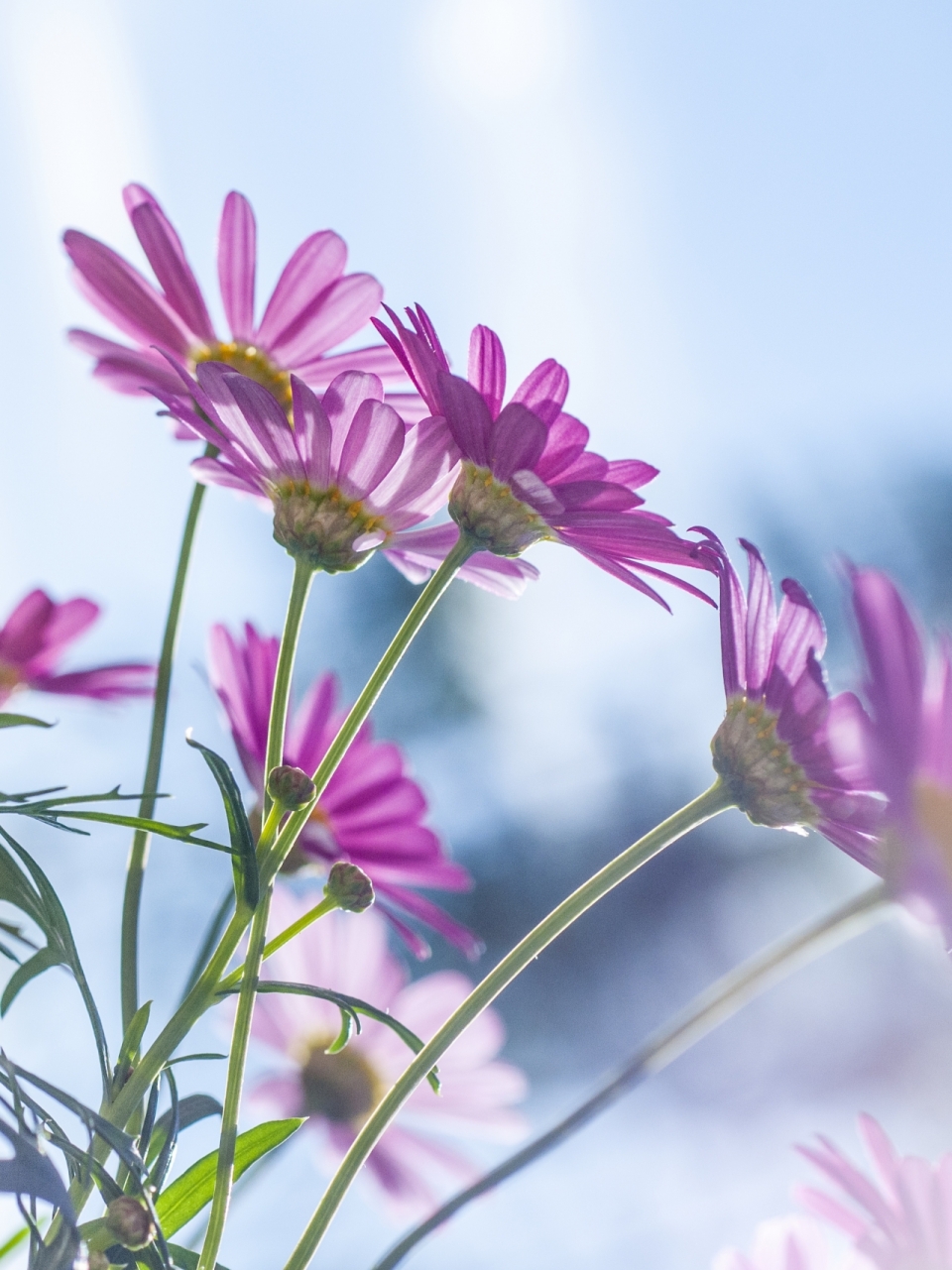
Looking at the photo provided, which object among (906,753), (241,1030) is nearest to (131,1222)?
(241,1030)

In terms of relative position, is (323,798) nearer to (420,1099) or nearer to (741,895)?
(420,1099)

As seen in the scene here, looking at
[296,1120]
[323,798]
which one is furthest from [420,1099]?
[296,1120]

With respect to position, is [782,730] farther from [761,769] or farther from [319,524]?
[319,524]

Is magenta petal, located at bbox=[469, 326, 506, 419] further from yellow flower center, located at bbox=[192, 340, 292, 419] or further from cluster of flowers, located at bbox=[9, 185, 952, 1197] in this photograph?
yellow flower center, located at bbox=[192, 340, 292, 419]

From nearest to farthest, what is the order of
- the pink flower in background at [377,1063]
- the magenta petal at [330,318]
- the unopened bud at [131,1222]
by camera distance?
the unopened bud at [131,1222]
the magenta petal at [330,318]
the pink flower in background at [377,1063]

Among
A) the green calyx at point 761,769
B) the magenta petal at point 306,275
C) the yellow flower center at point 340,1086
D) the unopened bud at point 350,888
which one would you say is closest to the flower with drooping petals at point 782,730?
the green calyx at point 761,769

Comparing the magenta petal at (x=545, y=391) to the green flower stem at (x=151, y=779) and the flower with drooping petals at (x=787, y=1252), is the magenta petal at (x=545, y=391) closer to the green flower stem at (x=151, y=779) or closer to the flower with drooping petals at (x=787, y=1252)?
the green flower stem at (x=151, y=779)

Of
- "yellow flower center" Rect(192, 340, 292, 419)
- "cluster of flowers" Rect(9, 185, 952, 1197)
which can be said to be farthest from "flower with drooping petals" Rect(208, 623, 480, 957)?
"yellow flower center" Rect(192, 340, 292, 419)
